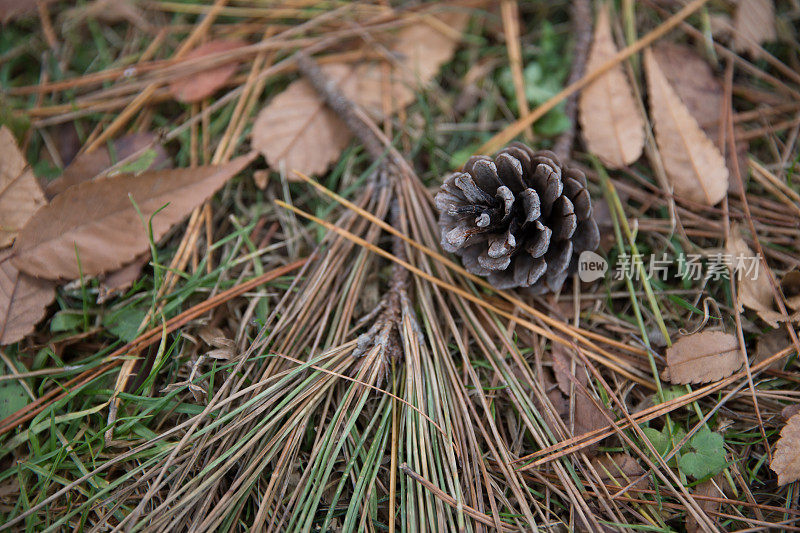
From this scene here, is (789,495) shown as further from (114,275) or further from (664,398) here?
(114,275)

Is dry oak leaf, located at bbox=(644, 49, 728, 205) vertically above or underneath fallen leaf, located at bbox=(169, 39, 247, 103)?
underneath

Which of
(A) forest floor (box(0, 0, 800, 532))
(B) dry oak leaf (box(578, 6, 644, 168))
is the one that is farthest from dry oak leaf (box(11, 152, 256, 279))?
(B) dry oak leaf (box(578, 6, 644, 168))

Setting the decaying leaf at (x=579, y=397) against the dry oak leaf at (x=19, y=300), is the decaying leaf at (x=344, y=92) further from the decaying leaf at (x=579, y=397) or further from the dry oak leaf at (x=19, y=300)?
the decaying leaf at (x=579, y=397)

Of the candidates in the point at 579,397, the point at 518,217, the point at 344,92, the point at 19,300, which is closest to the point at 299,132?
the point at 344,92

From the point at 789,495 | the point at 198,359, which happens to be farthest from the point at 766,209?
the point at 198,359

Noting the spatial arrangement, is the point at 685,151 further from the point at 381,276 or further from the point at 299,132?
the point at 299,132

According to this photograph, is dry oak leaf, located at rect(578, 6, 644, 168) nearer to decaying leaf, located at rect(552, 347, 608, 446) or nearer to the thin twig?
the thin twig
